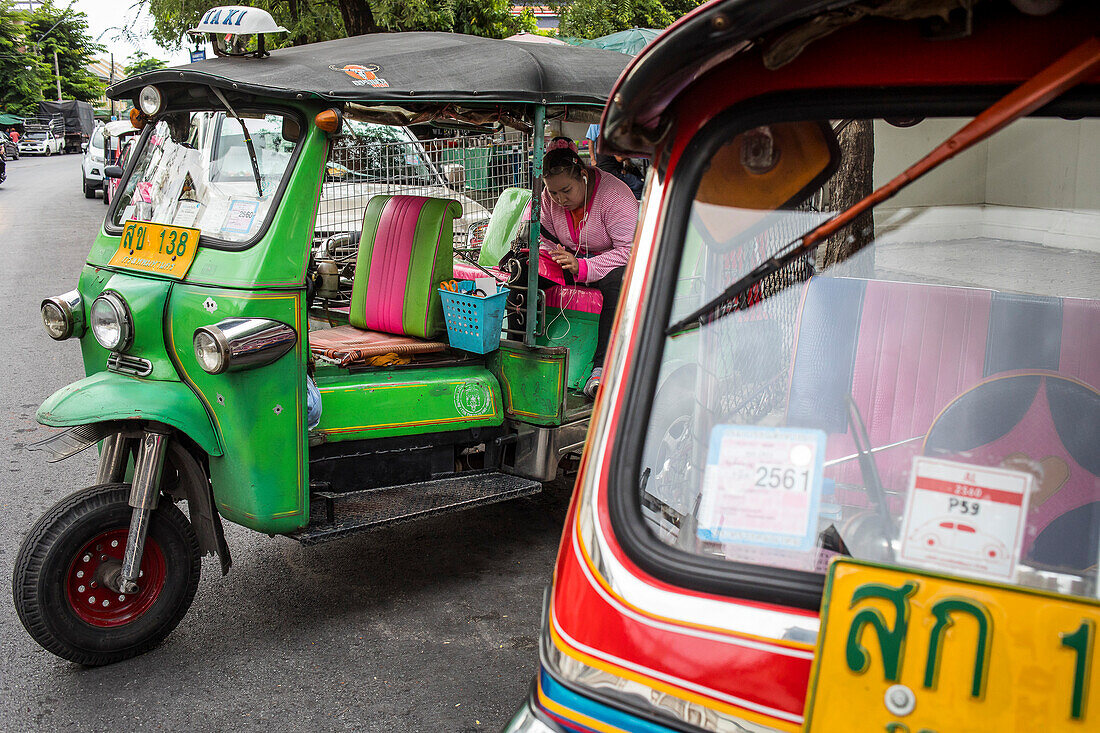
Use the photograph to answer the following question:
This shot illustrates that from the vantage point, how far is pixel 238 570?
436 centimetres

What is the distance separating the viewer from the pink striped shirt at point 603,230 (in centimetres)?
469

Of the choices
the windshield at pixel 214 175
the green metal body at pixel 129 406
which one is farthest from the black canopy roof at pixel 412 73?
the green metal body at pixel 129 406

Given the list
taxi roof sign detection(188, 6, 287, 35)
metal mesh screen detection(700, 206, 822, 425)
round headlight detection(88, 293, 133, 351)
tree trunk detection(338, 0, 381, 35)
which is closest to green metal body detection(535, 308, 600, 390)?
taxi roof sign detection(188, 6, 287, 35)

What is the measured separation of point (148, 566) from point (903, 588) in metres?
3.02

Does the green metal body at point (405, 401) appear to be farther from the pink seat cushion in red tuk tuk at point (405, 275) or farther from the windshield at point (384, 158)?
the windshield at point (384, 158)

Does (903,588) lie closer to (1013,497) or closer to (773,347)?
(1013,497)

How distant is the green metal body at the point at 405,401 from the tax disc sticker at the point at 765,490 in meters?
2.57

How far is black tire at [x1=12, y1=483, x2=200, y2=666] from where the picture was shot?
333 centimetres

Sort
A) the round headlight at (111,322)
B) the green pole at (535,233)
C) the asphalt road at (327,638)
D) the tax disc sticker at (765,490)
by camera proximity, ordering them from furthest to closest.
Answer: the green pole at (535,233)
the round headlight at (111,322)
the asphalt road at (327,638)
the tax disc sticker at (765,490)

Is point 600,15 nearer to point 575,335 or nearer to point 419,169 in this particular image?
point 419,169

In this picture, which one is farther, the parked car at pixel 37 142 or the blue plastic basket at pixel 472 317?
the parked car at pixel 37 142

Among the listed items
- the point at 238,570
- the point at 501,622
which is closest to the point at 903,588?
the point at 501,622

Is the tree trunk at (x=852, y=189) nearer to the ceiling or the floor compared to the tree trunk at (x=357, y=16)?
nearer to the floor

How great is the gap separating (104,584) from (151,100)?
73.8 inches
